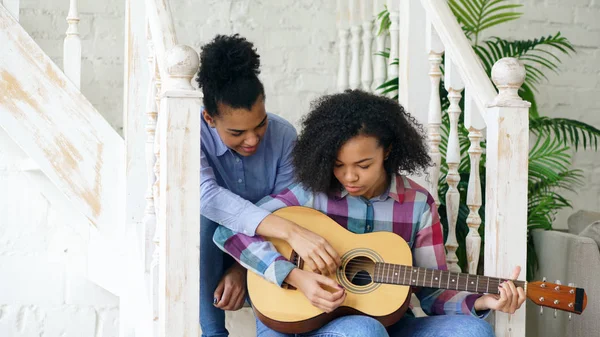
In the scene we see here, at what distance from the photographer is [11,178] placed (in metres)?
2.87

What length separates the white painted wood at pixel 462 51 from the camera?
6.89 ft

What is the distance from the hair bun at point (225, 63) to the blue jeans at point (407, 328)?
61cm

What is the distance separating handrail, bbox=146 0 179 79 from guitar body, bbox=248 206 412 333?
1.71 feet

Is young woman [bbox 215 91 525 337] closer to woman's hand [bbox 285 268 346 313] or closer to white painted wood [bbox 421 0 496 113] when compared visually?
woman's hand [bbox 285 268 346 313]

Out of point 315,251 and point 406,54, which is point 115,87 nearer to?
point 406,54

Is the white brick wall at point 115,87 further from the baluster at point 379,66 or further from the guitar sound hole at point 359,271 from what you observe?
the guitar sound hole at point 359,271

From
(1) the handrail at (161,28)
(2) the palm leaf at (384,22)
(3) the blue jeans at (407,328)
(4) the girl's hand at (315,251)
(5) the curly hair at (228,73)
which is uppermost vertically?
(2) the palm leaf at (384,22)

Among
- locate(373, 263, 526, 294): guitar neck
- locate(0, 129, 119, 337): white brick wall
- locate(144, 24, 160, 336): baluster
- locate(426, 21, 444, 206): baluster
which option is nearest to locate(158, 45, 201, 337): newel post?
locate(144, 24, 160, 336): baluster

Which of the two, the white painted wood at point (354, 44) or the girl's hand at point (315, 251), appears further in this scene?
the white painted wood at point (354, 44)

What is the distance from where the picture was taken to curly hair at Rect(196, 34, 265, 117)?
196cm

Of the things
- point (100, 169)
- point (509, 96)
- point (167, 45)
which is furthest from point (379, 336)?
point (100, 169)

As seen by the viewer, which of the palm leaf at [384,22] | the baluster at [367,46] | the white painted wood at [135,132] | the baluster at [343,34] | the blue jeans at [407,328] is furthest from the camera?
the baluster at [343,34]

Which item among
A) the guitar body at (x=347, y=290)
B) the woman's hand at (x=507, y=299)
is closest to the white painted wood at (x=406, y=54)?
the guitar body at (x=347, y=290)

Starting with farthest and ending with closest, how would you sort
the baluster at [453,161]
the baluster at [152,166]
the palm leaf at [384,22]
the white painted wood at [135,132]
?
1. the palm leaf at [384,22]
2. the white painted wood at [135,132]
3. the baluster at [453,161]
4. the baluster at [152,166]
